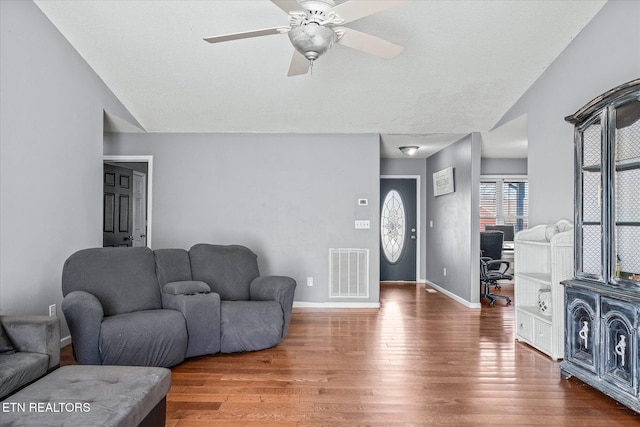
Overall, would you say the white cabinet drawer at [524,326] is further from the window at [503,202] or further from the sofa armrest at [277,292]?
the window at [503,202]

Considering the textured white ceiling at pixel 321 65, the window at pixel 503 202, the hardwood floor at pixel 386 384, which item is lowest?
the hardwood floor at pixel 386 384

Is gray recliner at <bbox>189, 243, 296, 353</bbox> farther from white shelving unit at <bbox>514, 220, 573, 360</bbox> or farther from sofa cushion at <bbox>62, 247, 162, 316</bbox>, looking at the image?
white shelving unit at <bbox>514, 220, 573, 360</bbox>

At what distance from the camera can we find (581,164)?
3057 mm

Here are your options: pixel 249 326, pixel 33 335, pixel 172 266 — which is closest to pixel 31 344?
pixel 33 335

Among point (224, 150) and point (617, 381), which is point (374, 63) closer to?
point (224, 150)

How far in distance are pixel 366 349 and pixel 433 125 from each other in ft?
9.91

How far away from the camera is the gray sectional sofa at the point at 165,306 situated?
295 cm

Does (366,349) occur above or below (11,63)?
below

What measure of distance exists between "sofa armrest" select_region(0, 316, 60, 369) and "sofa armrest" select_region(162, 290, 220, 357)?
1062mm

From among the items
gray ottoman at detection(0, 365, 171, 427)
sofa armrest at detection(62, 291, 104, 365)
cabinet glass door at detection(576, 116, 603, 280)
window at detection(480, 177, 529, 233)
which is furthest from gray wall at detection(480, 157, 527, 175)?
gray ottoman at detection(0, 365, 171, 427)

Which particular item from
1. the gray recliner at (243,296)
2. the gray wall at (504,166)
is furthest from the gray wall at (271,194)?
the gray wall at (504,166)

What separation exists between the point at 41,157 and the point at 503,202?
724cm

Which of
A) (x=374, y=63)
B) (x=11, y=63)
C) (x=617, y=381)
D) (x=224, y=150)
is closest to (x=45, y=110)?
(x=11, y=63)

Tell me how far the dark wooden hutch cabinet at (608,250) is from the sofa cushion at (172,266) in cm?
319
